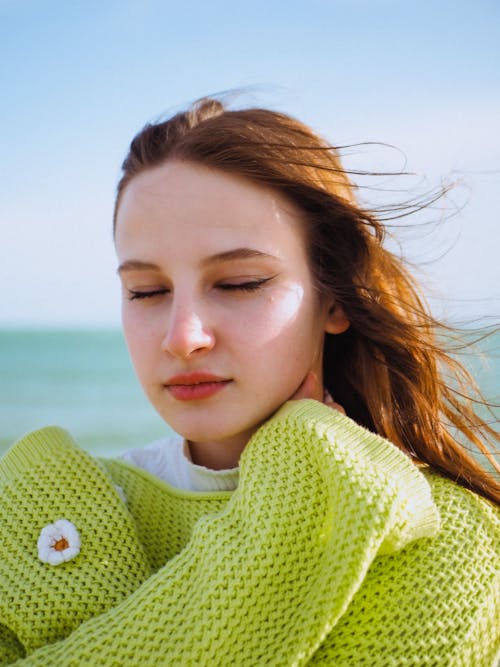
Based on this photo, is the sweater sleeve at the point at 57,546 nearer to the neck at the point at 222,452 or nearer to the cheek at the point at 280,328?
the neck at the point at 222,452

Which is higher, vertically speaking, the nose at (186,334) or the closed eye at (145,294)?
the closed eye at (145,294)

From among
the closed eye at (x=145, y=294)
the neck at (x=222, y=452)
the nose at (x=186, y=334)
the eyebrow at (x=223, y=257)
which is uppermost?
the eyebrow at (x=223, y=257)

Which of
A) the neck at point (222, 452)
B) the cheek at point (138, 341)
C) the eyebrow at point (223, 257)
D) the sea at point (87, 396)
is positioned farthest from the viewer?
the sea at point (87, 396)

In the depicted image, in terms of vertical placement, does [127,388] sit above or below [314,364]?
below

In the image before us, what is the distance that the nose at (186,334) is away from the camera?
1704 mm

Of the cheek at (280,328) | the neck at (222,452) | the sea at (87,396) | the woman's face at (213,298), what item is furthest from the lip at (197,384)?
the sea at (87,396)

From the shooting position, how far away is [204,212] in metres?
1.78

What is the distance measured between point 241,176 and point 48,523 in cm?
101

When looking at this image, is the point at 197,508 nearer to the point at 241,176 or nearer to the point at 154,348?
the point at 154,348

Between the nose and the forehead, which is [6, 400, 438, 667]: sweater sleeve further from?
the forehead

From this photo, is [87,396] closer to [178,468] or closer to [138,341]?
[178,468]

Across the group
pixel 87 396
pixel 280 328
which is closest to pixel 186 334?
pixel 280 328

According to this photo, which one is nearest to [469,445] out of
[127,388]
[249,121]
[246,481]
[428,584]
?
[428,584]

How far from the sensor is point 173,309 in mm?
1749
